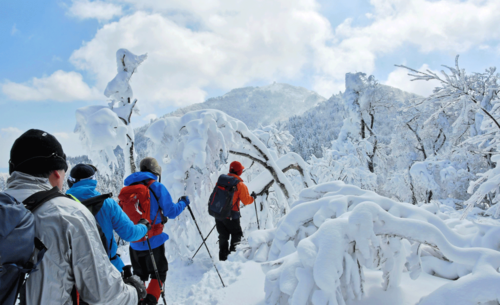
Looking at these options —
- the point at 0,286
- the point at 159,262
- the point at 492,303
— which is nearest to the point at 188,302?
the point at 159,262

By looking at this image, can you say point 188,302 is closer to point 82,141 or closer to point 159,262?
point 159,262

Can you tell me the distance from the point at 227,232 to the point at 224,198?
881 mm

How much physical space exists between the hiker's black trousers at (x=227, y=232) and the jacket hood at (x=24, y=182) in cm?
397

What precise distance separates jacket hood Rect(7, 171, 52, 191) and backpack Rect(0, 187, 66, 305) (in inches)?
9.9

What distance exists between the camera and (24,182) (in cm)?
131

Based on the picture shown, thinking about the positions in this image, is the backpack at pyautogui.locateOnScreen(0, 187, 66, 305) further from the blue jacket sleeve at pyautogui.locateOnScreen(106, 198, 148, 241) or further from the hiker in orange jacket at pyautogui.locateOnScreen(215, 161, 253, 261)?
the hiker in orange jacket at pyautogui.locateOnScreen(215, 161, 253, 261)

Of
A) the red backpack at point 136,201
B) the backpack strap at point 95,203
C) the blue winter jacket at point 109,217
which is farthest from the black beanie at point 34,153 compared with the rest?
the red backpack at point 136,201

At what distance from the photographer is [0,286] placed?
1.01m

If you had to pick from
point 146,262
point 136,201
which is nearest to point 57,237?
point 136,201

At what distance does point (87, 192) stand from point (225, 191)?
2804 millimetres

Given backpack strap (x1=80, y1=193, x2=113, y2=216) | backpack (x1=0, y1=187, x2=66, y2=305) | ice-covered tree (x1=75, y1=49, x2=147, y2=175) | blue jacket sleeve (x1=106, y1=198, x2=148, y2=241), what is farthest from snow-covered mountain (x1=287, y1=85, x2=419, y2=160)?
backpack (x1=0, y1=187, x2=66, y2=305)

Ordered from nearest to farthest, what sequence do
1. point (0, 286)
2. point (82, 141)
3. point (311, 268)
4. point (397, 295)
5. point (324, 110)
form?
point (0, 286)
point (311, 268)
point (397, 295)
point (82, 141)
point (324, 110)

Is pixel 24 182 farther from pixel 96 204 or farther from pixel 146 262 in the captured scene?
pixel 146 262

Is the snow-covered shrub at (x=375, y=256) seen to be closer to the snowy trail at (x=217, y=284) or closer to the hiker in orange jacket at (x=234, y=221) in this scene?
the snowy trail at (x=217, y=284)
